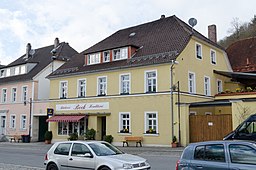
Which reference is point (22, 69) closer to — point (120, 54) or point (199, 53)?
point (120, 54)

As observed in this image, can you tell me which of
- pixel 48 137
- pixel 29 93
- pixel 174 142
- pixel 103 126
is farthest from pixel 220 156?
pixel 29 93

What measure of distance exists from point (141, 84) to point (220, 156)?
21.0m

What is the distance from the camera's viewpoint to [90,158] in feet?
34.9

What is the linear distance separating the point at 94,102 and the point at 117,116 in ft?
10.4

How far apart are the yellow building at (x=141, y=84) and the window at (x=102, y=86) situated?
10 cm

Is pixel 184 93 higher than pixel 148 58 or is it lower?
lower

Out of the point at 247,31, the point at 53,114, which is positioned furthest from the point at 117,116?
the point at 247,31

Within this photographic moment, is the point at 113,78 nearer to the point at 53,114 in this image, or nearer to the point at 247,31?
the point at 53,114

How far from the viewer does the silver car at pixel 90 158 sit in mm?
10102

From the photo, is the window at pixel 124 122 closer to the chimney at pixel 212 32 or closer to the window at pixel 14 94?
the chimney at pixel 212 32

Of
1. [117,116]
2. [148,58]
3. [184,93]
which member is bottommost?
[117,116]

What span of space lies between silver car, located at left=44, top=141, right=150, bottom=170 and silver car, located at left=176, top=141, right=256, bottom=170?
8.12 feet

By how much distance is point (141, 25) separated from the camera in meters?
36.2

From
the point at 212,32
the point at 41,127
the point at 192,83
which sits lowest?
the point at 41,127
